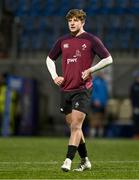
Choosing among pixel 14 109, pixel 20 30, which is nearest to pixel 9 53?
pixel 20 30

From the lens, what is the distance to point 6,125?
79.6ft

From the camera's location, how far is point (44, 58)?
26.3 m

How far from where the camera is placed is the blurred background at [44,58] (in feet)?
79.9

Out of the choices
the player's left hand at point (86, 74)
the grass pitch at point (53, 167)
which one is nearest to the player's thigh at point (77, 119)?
the player's left hand at point (86, 74)

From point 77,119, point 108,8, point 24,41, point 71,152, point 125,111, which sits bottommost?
point 125,111

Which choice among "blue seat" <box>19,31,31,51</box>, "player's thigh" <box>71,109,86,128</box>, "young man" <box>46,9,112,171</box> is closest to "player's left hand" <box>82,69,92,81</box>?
"young man" <box>46,9,112,171</box>

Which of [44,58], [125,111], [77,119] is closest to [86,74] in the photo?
[77,119]

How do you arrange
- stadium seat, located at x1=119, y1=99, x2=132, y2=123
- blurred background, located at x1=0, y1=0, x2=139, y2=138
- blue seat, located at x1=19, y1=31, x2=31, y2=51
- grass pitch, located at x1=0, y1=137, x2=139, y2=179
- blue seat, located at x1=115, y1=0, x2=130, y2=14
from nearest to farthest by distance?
grass pitch, located at x1=0, y1=137, x2=139, y2=179 < stadium seat, located at x1=119, y1=99, x2=132, y2=123 < blurred background, located at x1=0, y1=0, x2=139, y2=138 < blue seat, located at x1=115, y1=0, x2=130, y2=14 < blue seat, located at x1=19, y1=31, x2=31, y2=51

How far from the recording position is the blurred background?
24.3m

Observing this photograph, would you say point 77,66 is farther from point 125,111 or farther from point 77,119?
point 125,111

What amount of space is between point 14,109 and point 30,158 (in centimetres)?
1183

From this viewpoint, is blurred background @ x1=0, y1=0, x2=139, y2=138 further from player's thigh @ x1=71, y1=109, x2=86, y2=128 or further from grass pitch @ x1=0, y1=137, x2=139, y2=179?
player's thigh @ x1=71, y1=109, x2=86, y2=128

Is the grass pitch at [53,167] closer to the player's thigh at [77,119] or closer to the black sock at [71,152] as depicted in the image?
the black sock at [71,152]

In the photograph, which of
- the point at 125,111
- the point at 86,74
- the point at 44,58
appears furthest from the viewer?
the point at 44,58
